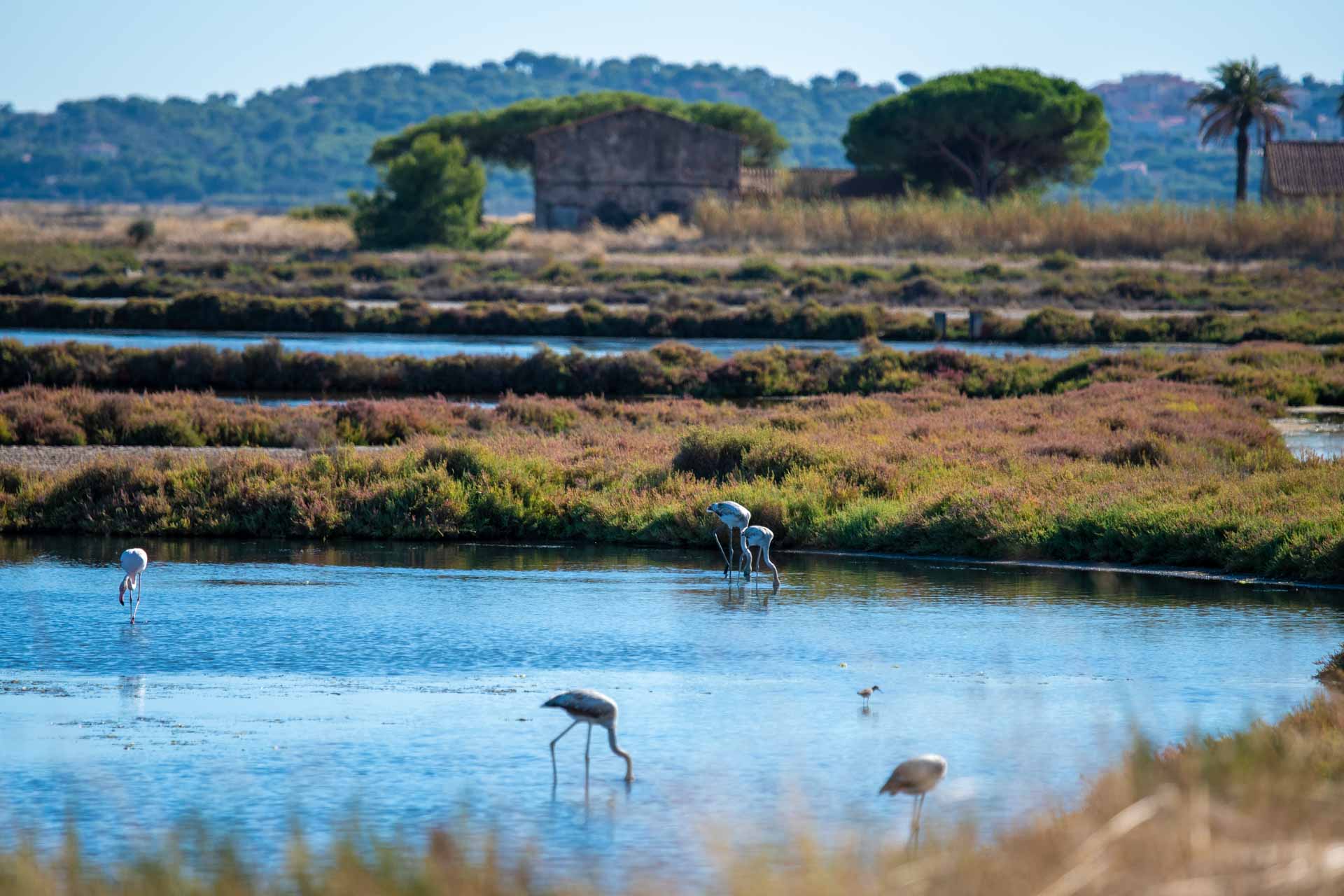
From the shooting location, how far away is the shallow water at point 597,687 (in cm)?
918

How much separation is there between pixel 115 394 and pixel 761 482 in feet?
42.3

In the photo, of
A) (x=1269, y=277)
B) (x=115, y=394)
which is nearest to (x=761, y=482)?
(x=115, y=394)

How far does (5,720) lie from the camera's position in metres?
11.1

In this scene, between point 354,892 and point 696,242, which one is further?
point 696,242

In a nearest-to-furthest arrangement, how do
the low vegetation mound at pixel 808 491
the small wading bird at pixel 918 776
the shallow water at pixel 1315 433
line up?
the small wading bird at pixel 918 776 < the low vegetation mound at pixel 808 491 < the shallow water at pixel 1315 433

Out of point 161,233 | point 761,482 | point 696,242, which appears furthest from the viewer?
point 161,233

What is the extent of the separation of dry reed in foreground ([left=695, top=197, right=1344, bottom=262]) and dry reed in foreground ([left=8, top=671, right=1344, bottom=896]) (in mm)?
64467

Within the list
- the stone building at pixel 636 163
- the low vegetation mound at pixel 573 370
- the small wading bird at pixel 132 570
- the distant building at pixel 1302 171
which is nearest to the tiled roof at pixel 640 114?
the stone building at pixel 636 163

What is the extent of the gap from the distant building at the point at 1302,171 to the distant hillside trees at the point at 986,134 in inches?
453

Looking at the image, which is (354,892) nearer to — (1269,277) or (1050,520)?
(1050,520)

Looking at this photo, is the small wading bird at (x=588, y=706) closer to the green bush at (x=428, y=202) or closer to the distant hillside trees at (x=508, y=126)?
the green bush at (x=428, y=202)

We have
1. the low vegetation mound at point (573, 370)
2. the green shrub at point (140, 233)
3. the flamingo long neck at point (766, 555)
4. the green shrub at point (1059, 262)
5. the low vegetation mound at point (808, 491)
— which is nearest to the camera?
the flamingo long neck at point (766, 555)

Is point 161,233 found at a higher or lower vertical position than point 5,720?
higher

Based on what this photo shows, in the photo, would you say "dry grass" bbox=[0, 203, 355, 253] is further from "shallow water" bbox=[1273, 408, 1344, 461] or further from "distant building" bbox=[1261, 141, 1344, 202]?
"shallow water" bbox=[1273, 408, 1344, 461]
